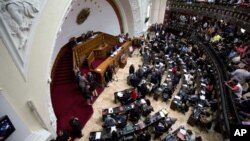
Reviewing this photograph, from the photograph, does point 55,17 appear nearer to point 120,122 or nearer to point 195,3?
point 120,122

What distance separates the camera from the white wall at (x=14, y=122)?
5488 mm

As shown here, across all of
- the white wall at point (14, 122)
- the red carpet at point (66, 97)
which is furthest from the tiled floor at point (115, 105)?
the white wall at point (14, 122)

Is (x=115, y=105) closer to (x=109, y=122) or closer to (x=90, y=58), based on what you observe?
(x=109, y=122)

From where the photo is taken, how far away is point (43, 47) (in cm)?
689

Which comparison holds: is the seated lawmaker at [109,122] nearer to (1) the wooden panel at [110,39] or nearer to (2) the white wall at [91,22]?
(2) the white wall at [91,22]

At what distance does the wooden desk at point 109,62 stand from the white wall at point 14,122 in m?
6.09

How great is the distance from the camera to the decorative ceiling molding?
5.43 m

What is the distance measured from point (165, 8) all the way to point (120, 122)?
19.2 meters

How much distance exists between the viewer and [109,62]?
1334 centimetres

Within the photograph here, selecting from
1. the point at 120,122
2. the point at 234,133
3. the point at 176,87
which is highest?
the point at 234,133

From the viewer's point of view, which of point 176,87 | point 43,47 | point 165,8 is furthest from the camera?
point 165,8

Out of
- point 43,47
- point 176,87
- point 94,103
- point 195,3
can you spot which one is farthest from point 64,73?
point 195,3

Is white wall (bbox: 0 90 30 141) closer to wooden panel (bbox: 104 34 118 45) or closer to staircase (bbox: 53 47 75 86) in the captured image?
staircase (bbox: 53 47 75 86)

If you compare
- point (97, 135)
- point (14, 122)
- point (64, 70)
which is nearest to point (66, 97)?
point (64, 70)
